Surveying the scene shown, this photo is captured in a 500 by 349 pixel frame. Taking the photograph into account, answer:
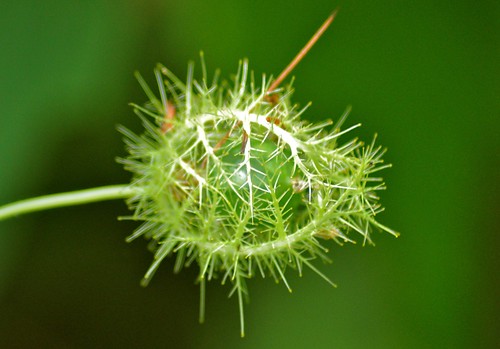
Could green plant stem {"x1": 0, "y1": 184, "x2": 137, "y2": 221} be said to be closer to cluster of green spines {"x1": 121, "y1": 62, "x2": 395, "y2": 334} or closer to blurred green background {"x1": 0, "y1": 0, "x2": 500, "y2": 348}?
cluster of green spines {"x1": 121, "y1": 62, "x2": 395, "y2": 334}

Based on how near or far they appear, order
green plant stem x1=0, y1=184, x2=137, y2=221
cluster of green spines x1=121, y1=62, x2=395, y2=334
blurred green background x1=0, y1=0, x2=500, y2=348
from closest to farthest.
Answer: cluster of green spines x1=121, y1=62, x2=395, y2=334
green plant stem x1=0, y1=184, x2=137, y2=221
blurred green background x1=0, y1=0, x2=500, y2=348

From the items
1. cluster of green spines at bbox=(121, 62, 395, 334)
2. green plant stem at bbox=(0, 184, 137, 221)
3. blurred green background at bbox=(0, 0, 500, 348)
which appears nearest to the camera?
cluster of green spines at bbox=(121, 62, 395, 334)

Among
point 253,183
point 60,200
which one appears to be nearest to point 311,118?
point 253,183

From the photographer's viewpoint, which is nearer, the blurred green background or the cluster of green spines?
the cluster of green spines

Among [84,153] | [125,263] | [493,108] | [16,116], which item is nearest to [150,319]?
[125,263]

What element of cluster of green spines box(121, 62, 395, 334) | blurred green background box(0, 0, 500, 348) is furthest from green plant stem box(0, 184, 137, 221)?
blurred green background box(0, 0, 500, 348)

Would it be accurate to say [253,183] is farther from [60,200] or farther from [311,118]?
[311,118]

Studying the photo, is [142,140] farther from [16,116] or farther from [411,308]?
[411,308]
